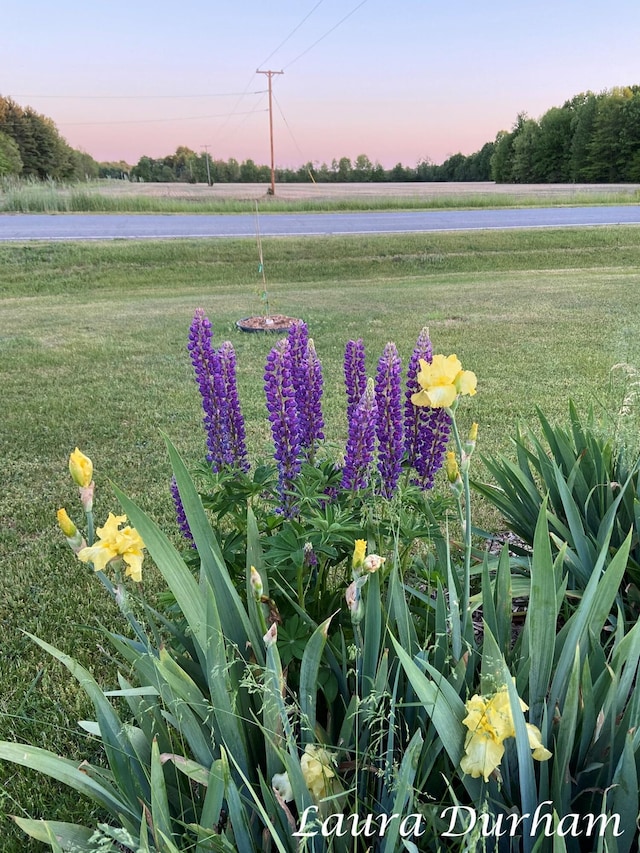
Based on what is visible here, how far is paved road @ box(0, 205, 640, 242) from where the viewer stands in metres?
14.2

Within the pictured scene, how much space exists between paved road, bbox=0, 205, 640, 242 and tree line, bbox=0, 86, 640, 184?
1214cm

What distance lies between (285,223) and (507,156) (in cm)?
2660

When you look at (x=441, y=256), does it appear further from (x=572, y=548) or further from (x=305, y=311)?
(x=572, y=548)

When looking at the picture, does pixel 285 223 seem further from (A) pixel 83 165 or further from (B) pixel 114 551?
(A) pixel 83 165

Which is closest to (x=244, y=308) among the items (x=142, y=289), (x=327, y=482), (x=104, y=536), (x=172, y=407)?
(x=142, y=289)

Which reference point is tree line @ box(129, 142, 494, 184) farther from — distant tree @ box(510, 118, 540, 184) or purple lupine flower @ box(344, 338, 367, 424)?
purple lupine flower @ box(344, 338, 367, 424)

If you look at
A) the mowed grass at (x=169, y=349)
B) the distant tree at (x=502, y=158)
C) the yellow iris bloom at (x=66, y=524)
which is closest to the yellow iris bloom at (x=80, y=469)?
the yellow iris bloom at (x=66, y=524)

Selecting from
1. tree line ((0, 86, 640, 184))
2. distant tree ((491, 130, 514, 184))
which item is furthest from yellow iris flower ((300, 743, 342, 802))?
distant tree ((491, 130, 514, 184))

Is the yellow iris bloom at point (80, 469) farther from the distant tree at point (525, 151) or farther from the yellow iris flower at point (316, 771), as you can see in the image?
the distant tree at point (525, 151)

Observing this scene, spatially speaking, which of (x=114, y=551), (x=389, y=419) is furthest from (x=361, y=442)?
(x=114, y=551)

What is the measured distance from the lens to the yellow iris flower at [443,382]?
114cm

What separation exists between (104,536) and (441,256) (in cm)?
1194

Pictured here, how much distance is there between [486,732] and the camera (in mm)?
946

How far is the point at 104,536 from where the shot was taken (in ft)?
3.43
